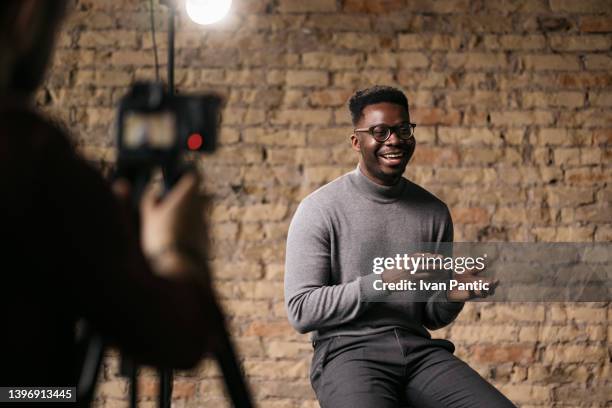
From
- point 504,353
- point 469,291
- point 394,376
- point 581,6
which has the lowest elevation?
point 394,376

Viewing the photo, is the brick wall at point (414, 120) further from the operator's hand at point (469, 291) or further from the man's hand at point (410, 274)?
the man's hand at point (410, 274)

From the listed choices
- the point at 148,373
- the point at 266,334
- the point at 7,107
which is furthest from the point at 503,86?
the point at 7,107

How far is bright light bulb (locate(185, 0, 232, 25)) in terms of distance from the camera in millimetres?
2656

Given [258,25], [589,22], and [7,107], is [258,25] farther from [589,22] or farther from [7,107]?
[7,107]

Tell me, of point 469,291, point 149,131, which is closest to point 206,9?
point 469,291

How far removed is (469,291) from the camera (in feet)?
5.74

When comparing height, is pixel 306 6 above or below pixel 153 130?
above

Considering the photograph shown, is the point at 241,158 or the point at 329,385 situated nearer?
the point at 329,385

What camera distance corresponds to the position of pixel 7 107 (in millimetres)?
598

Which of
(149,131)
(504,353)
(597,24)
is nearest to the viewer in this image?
(149,131)

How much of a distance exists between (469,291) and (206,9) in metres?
1.60

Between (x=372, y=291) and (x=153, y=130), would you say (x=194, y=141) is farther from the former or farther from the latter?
(x=372, y=291)

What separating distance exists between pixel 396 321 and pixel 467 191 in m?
1.25

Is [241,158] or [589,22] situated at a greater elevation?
[589,22]
